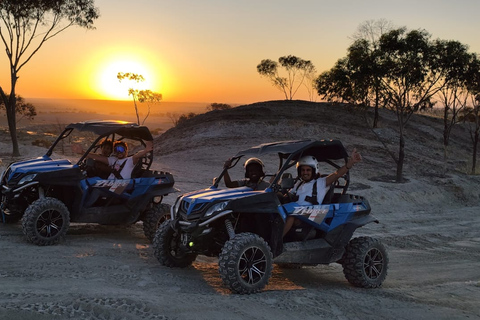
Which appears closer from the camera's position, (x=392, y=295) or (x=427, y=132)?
(x=392, y=295)

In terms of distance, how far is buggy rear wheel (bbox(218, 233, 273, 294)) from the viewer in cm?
678

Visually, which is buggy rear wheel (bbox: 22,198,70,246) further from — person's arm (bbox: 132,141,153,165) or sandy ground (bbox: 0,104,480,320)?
person's arm (bbox: 132,141,153,165)

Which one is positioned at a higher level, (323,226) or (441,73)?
(441,73)

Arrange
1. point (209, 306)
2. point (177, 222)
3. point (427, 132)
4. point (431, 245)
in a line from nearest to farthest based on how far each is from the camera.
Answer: point (209, 306) < point (177, 222) < point (431, 245) < point (427, 132)

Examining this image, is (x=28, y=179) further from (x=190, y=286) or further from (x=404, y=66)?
(x=404, y=66)

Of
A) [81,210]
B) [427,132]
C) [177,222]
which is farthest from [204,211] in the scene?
[427,132]

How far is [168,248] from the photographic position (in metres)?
8.09

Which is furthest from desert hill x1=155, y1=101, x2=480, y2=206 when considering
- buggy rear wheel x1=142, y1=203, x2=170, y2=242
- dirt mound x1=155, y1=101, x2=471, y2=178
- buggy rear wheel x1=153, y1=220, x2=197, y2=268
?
buggy rear wheel x1=153, y1=220, x2=197, y2=268

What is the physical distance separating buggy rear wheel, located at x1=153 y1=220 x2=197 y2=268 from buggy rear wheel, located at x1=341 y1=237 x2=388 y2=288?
2.26m

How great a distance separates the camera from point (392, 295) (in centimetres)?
788

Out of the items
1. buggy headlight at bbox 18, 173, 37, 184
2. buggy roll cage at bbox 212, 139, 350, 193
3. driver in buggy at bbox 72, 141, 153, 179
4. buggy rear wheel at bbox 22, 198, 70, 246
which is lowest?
buggy rear wheel at bbox 22, 198, 70, 246

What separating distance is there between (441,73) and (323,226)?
19288mm

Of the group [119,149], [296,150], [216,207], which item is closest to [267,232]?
[216,207]

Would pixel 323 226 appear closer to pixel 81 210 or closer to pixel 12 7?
pixel 81 210
